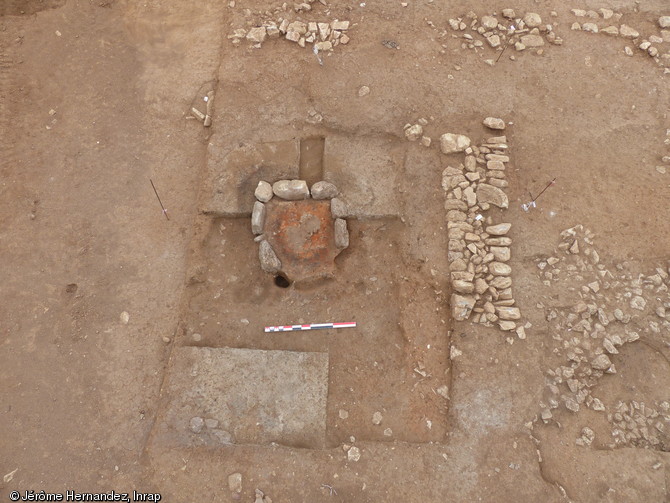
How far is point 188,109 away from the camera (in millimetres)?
5527

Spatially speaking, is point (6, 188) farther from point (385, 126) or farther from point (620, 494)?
point (620, 494)

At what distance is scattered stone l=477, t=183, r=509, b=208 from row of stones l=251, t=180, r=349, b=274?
5.04ft

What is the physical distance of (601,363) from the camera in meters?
4.12

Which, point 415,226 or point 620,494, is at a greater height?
point 415,226

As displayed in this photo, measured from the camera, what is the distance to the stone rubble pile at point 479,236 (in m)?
4.36

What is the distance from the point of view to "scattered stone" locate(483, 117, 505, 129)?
201 inches

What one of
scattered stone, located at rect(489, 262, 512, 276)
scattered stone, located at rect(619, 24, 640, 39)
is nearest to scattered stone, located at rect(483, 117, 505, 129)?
scattered stone, located at rect(489, 262, 512, 276)

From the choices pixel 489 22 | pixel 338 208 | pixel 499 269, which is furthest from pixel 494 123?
pixel 338 208

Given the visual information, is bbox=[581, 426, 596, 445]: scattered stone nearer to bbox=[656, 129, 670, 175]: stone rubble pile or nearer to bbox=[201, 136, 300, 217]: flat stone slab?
bbox=[656, 129, 670, 175]: stone rubble pile

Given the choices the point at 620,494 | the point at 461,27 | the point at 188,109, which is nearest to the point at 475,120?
the point at 461,27

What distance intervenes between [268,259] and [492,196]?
8.57 ft

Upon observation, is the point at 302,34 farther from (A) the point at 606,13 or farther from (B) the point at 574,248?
(B) the point at 574,248

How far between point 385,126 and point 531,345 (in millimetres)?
2975

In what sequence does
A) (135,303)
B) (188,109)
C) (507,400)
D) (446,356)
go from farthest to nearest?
(188,109) < (135,303) < (446,356) < (507,400)
